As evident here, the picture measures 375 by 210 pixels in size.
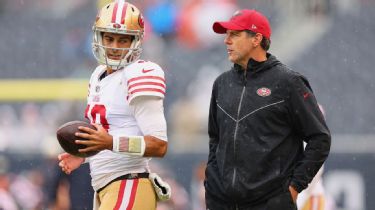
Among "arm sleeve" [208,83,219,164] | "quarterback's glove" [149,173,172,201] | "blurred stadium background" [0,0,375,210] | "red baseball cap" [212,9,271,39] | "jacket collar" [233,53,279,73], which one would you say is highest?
"red baseball cap" [212,9,271,39]

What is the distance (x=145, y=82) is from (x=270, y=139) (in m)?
0.65

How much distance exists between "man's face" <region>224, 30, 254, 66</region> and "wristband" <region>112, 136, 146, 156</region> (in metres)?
0.63

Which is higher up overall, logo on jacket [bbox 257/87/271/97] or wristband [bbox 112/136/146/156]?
logo on jacket [bbox 257/87/271/97]

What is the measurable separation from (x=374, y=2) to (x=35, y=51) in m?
4.87

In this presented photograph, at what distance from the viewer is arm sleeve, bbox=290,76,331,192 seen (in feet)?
14.4

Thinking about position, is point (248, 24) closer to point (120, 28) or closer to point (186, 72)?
point (120, 28)

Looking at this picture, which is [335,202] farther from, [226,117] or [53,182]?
[226,117]

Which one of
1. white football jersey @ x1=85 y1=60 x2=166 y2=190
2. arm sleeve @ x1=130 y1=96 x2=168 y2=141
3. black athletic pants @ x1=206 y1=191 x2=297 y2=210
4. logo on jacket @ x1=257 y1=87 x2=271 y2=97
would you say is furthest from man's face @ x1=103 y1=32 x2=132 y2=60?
black athletic pants @ x1=206 y1=191 x2=297 y2=210

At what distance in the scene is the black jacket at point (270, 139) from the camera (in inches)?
173

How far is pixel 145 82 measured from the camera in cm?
436

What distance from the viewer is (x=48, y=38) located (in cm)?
1375

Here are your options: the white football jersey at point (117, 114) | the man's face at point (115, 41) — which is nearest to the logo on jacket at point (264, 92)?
the white football jersey at point (117, 114)

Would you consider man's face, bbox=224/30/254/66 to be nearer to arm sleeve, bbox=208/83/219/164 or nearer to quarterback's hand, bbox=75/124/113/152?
arm sleeve, bbox=208/83/219/164

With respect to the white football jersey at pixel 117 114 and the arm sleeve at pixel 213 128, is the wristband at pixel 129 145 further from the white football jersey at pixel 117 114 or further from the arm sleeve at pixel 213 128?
the arm sleeve at pixel 213 128
